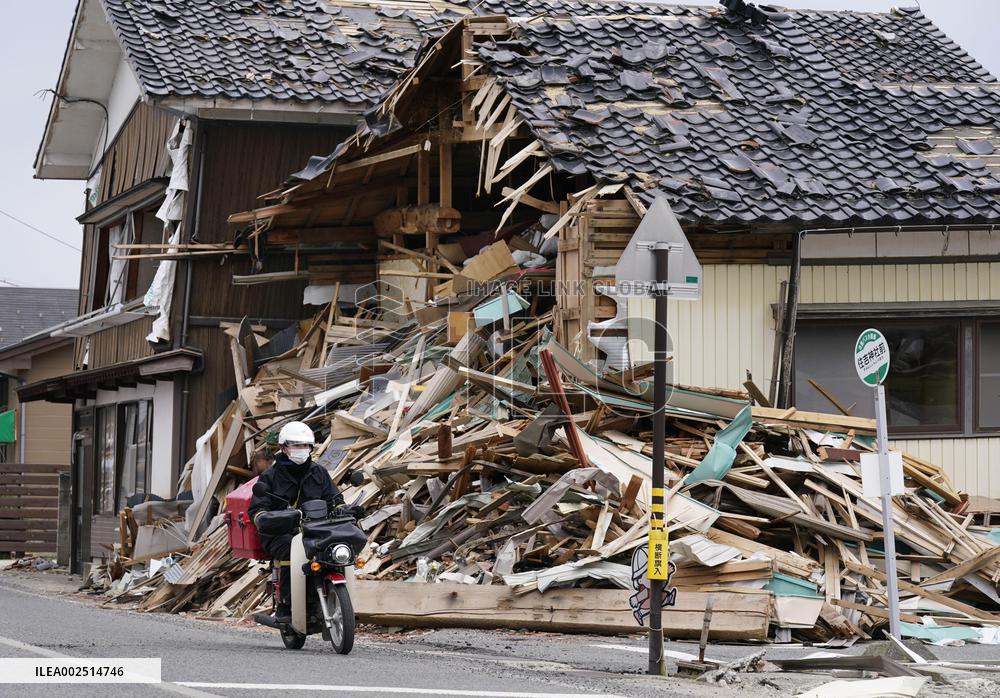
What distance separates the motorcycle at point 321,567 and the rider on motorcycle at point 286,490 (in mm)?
91

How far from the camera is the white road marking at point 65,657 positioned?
7.93 m

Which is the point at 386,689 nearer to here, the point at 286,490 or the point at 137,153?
the point at 286,490

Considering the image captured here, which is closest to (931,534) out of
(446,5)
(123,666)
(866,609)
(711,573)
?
(866,609)

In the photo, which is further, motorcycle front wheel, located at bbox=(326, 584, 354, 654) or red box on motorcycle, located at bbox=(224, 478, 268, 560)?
red box on motorcycle, located at bbox=(224, 478, 268, 560)

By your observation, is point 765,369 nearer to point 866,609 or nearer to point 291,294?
point 866,609

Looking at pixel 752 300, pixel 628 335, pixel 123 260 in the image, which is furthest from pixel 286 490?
pixel 123 260

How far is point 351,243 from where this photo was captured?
2131cm

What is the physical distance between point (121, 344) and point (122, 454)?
1.91m

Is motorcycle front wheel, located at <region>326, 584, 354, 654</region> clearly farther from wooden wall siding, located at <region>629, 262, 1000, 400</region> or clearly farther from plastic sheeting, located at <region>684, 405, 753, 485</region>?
wooden wall siding, located at <region>629, 262, 1000, 400</region>

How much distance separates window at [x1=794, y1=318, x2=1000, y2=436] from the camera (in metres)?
16.1

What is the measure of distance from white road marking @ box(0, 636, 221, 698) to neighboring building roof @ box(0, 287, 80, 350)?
31.9 metres

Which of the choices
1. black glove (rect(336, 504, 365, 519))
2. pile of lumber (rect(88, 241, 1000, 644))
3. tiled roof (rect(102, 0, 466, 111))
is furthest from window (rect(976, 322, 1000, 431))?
tiled roof (rect(102, 0, 466, 111))

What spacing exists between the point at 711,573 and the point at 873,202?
5.46 metres

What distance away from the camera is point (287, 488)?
34.9 feet
